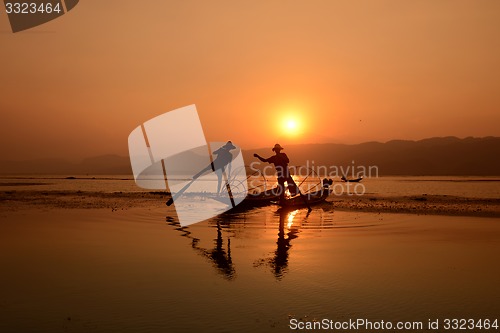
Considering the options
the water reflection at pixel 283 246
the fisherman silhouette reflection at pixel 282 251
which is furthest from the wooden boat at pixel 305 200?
the fisherman silhouette reflection at pixel 282 251

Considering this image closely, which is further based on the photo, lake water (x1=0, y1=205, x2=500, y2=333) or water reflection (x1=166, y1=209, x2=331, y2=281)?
water reflection (x1=166, y1=209, x2=331, y2=281)

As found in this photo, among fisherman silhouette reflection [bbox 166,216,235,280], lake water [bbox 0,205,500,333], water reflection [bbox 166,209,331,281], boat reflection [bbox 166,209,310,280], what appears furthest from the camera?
water reflection [bbox 166,209,331,281]

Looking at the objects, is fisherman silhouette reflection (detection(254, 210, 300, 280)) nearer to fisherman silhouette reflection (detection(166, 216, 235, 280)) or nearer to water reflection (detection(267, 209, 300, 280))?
A: water reflection (detection(267, 209, 300, 280))

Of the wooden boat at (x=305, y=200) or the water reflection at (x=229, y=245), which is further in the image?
the wooden boat at (x=305, y=200)

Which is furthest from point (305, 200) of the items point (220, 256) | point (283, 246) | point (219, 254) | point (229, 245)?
point (220, 256)

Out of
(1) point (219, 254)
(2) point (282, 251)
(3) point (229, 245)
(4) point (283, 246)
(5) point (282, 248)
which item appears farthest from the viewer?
(3) point (229, 245)

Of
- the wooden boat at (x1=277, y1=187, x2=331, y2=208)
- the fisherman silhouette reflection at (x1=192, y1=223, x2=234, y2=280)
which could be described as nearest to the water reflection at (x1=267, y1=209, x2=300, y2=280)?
the fisherman silhouette reflection at (x1=192, y1=223, x2=234, y2=280)

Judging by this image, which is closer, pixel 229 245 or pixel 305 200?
pixel 229 245

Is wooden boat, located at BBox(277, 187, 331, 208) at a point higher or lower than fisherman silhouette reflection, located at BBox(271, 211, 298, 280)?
lower

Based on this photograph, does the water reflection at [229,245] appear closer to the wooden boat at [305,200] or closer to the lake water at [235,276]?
the lake water at [235,276]

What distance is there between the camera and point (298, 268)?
36.7 feet

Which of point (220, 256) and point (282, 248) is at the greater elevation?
point (220, 256)

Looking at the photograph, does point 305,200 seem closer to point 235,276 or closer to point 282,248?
point 282,248

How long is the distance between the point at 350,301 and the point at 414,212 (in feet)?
66.8
